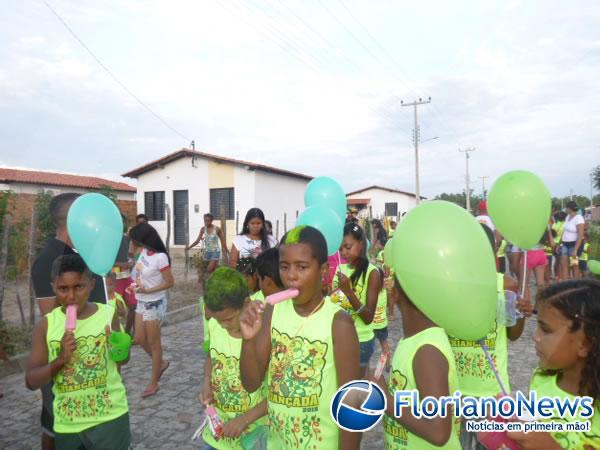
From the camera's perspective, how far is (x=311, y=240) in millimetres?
1902

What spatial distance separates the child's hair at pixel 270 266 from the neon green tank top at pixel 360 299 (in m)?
1.07

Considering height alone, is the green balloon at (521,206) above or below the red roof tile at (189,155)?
below

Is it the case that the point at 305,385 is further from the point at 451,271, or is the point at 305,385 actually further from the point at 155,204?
the point at 155,204

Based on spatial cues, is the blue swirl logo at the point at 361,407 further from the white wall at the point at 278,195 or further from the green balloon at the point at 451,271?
the white wall at the point at 278,195

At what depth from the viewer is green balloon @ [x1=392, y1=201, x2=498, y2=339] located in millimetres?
1572

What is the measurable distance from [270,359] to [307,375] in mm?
219

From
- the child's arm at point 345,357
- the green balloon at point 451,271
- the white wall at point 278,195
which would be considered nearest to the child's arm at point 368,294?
the child's arm at point 345,357

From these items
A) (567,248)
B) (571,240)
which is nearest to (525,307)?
(571,240)

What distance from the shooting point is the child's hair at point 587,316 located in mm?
1474

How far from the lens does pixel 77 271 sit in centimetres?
234

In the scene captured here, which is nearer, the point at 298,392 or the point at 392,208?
the point at 298,392

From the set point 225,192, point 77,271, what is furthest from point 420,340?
point 225,192

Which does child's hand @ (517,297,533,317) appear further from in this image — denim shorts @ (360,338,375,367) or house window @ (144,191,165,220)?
house window @ (144,191,165,220)

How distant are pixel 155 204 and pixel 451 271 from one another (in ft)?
67.6
